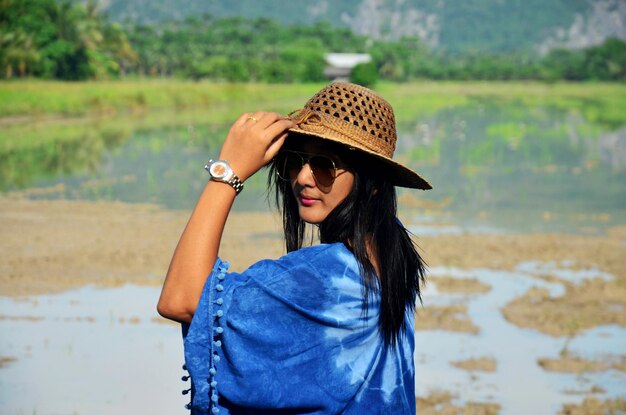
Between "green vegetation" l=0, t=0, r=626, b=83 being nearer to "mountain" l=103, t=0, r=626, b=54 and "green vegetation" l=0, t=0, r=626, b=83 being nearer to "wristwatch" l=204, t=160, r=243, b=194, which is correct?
"wristwatch" l=204, t=160, r=243, b=194

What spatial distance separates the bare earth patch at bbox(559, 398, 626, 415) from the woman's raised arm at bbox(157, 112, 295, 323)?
415 centimetres

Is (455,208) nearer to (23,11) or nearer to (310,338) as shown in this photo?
(310,338)

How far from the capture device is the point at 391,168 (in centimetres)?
197

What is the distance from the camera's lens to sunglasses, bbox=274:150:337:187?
1.93 m

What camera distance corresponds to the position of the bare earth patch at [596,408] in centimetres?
554

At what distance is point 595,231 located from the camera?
11.1 m

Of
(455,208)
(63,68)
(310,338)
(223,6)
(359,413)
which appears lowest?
(223,6)

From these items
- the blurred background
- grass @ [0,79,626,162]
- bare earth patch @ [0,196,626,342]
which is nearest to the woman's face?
the blurred background

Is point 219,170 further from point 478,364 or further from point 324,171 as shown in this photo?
point 478,364

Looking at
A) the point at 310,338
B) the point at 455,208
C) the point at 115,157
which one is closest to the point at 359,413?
the point at 310,338

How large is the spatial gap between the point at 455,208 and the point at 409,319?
10.7m

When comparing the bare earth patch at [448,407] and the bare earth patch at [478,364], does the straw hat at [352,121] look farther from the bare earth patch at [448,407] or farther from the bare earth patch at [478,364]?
the bare earth patch at [478,364]

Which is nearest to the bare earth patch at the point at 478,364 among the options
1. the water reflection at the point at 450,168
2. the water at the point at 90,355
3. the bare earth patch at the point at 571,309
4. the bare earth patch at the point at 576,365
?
the bare earth patch at the point at 576,365

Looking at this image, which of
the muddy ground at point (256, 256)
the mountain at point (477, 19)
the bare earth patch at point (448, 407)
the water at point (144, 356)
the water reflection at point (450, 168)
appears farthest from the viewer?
the mountain at point (477, 19)
